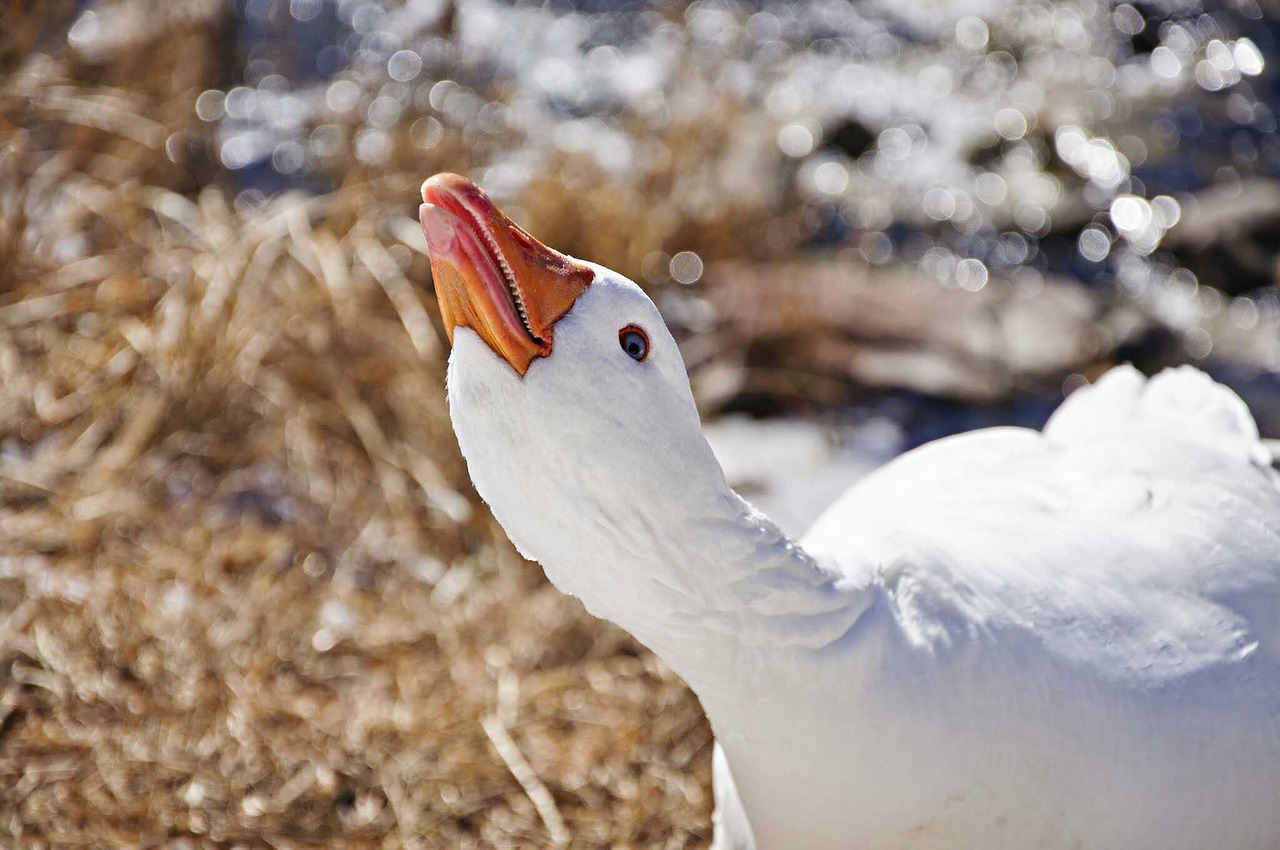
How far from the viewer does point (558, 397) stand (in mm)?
1156

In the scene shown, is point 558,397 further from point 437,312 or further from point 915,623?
point 437,312

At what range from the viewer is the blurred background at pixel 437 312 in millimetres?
2527

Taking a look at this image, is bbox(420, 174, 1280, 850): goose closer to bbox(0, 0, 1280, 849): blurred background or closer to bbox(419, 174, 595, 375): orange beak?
bbox(419, 174, 595, 375): orange beak

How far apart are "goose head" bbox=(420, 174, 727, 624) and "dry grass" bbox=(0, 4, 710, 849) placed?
4.39ft

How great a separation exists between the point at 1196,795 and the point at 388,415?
2.42 metres

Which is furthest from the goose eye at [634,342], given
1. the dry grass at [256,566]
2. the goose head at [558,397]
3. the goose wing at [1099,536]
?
the dry grass at [256,566]

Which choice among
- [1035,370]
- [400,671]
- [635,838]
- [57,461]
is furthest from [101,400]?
[1035,370]

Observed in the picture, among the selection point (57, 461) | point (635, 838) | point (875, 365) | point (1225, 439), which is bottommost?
point (57, 461)

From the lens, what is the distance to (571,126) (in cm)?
482

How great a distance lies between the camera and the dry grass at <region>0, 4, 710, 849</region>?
2.43 meters

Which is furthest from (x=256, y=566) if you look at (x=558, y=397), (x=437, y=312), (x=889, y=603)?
(x=558, y=397)

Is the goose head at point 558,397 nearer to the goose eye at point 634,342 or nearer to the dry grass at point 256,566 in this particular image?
the goose eye at point 634,342

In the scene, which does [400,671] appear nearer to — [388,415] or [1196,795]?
[388,415]

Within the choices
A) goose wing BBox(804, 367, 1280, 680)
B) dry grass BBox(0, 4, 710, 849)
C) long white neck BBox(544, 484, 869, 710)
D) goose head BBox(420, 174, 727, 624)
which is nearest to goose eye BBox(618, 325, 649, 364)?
goose head BBox(420, 174, 727, 624)
